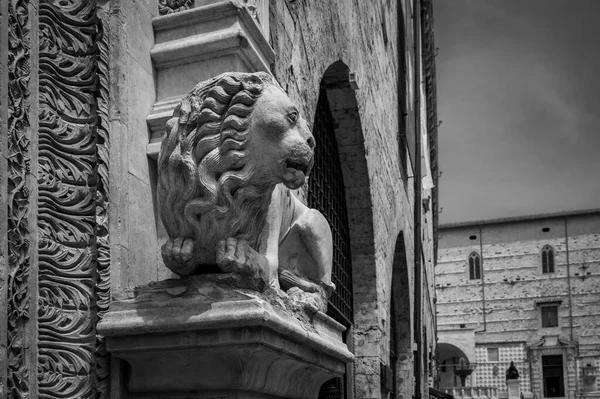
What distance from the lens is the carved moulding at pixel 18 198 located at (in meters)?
2.78

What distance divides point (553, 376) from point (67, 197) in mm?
56486

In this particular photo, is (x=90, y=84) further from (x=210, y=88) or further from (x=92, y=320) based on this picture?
(x=92, y=320)

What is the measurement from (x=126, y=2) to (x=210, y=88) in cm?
79

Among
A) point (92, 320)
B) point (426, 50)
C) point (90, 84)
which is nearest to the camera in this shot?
point (92, 320)

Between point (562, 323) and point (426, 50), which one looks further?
point (562, 323)

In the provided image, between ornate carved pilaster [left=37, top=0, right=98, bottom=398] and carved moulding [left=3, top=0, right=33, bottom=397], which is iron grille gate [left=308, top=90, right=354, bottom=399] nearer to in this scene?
ornate carved pilaster [left=37, top=0, right=98, bottom=398]

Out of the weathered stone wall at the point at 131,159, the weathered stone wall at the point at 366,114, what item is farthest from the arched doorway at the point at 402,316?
the weathered stone wall at the point at 131,159

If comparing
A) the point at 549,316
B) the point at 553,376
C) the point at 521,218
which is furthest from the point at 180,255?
the point at 521,218

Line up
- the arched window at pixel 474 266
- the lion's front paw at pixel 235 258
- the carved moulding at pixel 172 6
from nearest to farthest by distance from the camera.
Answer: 1. the lion's front paw at pixel 235 258
2. the carved moulding at pixel 172 6
3. the arched window at pixel 474 266

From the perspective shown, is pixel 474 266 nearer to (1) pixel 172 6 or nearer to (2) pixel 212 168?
(1) pixel 172 6

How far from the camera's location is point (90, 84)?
3.37 meters

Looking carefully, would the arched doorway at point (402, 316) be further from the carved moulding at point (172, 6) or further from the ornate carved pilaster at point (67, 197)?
the ornate carved pilaster at point (67, 197)

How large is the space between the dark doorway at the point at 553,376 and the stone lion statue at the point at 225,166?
56.0 m

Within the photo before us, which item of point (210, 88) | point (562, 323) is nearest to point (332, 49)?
point (210, 88)
